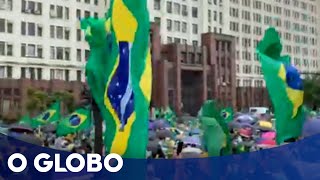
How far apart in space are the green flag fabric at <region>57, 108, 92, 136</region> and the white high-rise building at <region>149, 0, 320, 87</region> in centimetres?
3968

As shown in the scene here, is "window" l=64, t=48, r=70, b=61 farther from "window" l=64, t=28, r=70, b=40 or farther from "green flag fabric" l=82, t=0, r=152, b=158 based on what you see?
"green flag fabric" l=82, t=0, r=152, b=158

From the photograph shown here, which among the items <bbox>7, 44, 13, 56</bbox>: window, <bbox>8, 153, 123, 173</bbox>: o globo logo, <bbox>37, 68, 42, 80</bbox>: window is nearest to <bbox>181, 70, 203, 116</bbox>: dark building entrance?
<bbox>37, 68, 42, 80</bbox>: window

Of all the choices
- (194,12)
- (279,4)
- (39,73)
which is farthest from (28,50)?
(279,4)

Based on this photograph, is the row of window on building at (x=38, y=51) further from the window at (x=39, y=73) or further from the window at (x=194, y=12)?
the window at (x=194, y=12)

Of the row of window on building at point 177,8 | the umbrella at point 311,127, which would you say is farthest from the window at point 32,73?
the umbrella at point 311,127

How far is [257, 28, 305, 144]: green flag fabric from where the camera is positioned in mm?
12742

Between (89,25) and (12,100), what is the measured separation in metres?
36.3

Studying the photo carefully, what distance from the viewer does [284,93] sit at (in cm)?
1315

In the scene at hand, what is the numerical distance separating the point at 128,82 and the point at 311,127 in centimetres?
359

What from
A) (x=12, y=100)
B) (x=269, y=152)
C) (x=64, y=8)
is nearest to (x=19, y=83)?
(x=12, y=100)

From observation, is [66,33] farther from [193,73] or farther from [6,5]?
[193,73]

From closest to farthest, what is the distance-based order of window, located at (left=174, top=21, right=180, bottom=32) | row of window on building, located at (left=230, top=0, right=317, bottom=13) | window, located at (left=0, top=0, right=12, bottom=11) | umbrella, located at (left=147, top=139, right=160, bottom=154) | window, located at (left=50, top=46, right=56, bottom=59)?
1. umbrella, located at (left=147, top=139, right=160, bottom=154)
2. window, located at (left=0, top=0, right=12, bottom=11)
3. window, located at (left=50, top=46, right=56, bottom=59)
4. window, located at (left=174, top=21, right=180, bottom=32)
5. row of window on building, located at (left=230, top=0, right=317, bottom=13)

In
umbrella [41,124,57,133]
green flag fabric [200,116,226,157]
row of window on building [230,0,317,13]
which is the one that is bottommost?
umbrella [41,124,57,133]

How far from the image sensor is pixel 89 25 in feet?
39.7
